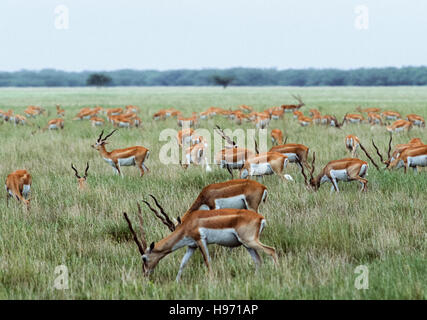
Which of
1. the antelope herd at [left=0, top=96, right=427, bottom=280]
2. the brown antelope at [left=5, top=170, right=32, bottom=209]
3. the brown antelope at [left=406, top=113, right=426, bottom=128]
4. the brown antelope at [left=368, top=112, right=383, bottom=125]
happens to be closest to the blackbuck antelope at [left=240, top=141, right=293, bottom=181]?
the antelope herd at [left=0, top=96, right=427, bottom=280]

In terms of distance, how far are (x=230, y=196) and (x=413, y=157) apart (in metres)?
4.91

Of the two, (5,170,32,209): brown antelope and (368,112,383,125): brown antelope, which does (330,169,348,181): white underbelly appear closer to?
(5,170,32,209): brown antelope

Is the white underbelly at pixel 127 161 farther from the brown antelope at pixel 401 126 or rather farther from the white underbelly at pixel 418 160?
the brown antelope at pixel 401 126

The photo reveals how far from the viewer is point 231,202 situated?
6.10m

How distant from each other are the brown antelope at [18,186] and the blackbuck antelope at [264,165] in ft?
12.8

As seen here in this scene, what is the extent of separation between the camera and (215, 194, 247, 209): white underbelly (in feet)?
19.7

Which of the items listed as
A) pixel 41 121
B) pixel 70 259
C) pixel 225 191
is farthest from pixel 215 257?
pixel 41 121

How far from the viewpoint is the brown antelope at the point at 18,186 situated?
769cm

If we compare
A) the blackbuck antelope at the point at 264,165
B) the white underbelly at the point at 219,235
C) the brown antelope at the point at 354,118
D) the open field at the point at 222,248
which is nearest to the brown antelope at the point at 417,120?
the brown antelope at the point at 354,118

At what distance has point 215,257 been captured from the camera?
545 cm

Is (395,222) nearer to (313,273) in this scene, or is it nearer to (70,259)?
(313,273)

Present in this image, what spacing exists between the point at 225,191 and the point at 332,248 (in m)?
1.49

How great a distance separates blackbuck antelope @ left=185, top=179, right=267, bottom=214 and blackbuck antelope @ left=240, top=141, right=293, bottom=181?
287 centimetres

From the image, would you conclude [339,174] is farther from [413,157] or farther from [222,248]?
[222,248]
